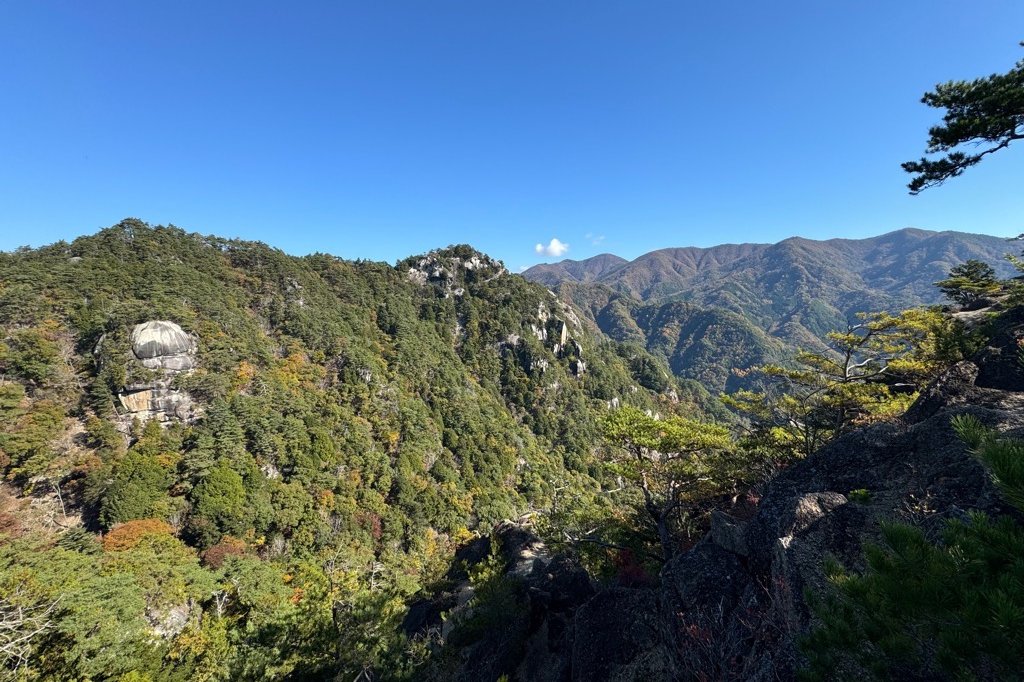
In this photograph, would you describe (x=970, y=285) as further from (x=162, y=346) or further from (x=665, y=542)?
(x=162, y=346)

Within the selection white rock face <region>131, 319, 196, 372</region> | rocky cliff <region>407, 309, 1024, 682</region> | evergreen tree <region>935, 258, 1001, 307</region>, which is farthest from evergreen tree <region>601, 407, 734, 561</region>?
white rock face <region>131, 319, 196, 372</region>

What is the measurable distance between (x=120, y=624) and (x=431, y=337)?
112 metres

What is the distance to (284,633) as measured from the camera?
13453 millimetres

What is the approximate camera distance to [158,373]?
179 feet

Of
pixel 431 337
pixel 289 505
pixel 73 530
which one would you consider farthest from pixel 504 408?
pixel 73 530

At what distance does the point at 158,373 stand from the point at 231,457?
16.6 meters

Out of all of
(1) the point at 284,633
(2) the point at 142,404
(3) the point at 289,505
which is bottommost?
(3) the point at 289,505

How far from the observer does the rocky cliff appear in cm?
680

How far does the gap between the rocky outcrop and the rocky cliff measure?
207 ft

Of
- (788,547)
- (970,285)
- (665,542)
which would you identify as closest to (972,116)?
(788,547)

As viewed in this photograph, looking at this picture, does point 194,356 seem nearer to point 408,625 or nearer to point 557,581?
point 408,625

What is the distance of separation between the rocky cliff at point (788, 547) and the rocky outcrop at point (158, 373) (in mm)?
63008

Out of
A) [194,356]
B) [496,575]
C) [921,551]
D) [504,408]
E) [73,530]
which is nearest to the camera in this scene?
[921,551]

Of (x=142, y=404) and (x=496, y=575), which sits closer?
(x=496, y=575)
